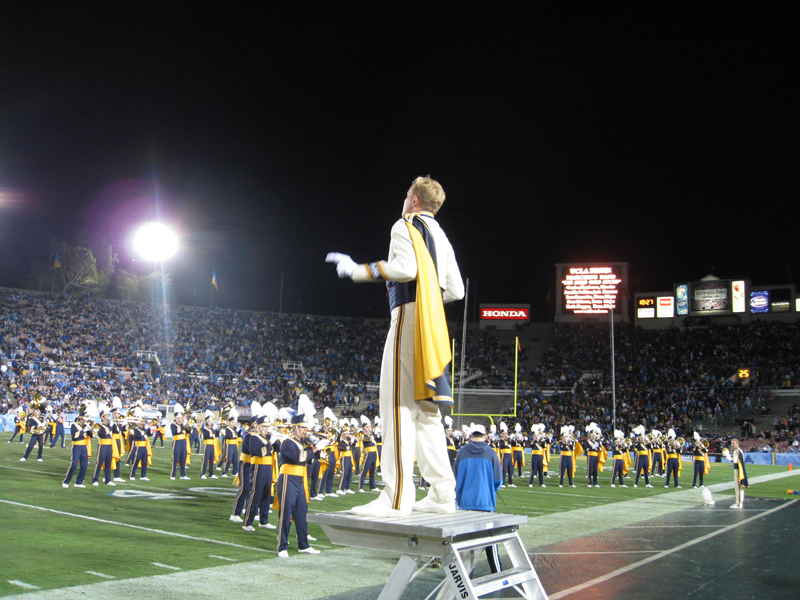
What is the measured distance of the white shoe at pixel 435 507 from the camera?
3002mm

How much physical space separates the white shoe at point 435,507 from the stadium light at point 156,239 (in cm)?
4348

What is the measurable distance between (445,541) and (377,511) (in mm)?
403

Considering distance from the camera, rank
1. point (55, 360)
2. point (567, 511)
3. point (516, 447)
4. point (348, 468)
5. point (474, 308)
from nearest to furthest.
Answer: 1. point (567, 511)
2. point (348, 468)
3. point (516, 447)
4. point (55, 360)
5. point (474, 308)

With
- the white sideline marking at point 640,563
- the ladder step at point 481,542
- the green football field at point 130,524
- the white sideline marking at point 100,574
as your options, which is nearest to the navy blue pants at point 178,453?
the green football field at point 130,524

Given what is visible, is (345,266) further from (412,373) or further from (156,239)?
(156,239)

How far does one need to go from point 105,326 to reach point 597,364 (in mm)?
28925

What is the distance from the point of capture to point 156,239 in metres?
43.8

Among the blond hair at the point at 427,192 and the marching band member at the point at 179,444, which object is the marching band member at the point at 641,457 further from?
the blond hair at the point at 427,192

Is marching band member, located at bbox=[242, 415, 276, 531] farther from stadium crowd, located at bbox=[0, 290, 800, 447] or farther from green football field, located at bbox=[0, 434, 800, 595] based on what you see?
stadium crowd, located at bbox=[0, 290, 800, 447]

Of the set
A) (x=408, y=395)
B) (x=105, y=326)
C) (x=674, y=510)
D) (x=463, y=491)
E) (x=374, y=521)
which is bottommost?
(x=674, y=510)

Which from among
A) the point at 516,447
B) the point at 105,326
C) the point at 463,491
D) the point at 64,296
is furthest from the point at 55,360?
the point at 463,491

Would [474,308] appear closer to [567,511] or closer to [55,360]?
[55,360]

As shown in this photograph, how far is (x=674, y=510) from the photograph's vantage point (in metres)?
12.9

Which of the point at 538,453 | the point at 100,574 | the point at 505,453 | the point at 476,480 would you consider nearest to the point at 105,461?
the point at 100,574
